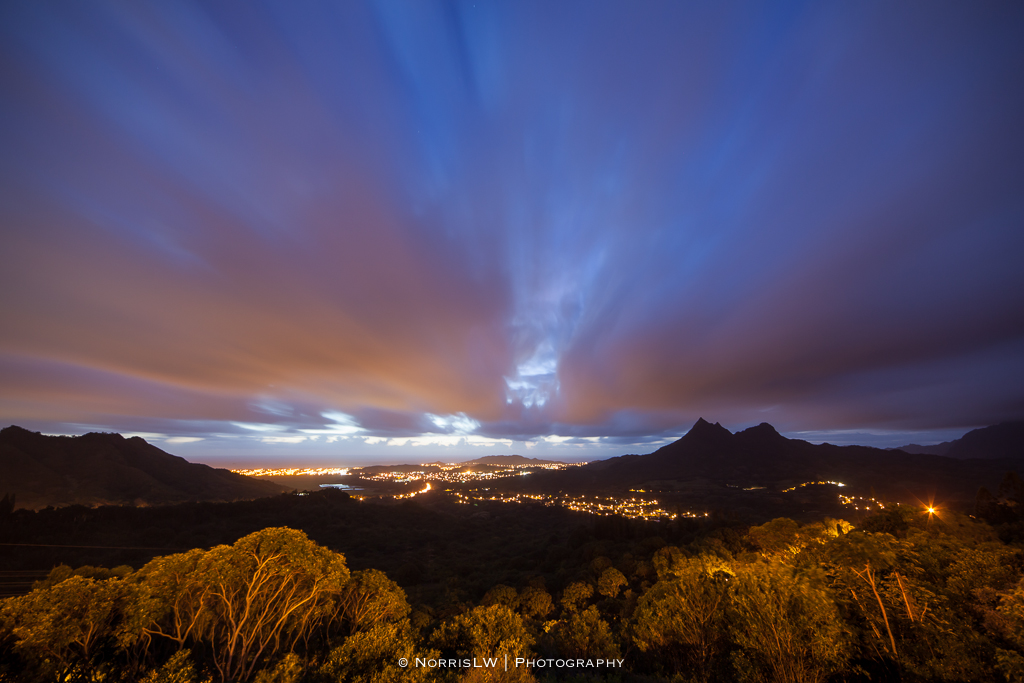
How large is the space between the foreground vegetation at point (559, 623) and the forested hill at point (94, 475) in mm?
166004

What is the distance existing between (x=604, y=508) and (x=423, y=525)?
8959 cm

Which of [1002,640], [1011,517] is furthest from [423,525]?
[1011,517]

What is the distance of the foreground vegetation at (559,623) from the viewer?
767 inches

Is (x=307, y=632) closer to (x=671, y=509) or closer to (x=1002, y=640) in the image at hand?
(x=1002, y=640)

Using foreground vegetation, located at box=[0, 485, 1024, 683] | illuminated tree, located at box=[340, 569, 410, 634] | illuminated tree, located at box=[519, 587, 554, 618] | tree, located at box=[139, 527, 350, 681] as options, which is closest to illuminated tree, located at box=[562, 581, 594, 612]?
illuminated tree, located at box=[519, 587, 554, 618]

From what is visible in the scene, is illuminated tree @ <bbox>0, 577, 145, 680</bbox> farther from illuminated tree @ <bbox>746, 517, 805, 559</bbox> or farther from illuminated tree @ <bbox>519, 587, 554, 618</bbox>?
illuminated tree @ <bbox>746, 517, 805, 559</bbox>

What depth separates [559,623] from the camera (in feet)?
110

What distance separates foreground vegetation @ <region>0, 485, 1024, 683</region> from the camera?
19484 mm

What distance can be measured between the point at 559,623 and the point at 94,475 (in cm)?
22945

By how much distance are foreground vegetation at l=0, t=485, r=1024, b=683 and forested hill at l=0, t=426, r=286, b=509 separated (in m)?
166

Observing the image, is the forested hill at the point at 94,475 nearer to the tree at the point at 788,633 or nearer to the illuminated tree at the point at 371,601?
the illuminated tree at the point at 371,601

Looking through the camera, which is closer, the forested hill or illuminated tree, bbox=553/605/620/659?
illuminated tree, bbox=553/605/620/659

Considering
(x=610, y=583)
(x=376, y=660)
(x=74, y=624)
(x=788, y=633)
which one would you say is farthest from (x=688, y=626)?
(x=74, y=624)

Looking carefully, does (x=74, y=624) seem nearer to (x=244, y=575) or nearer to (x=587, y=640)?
(x=244, y=575)
